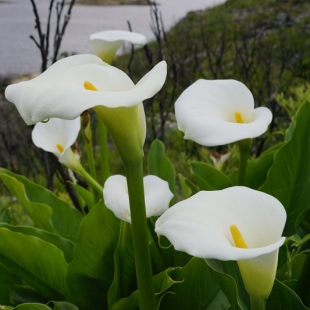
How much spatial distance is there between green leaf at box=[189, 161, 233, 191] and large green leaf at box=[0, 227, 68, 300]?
0.29m

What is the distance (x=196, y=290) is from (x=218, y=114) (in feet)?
0.82

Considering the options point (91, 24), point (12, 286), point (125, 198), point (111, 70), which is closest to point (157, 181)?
point (125, 198)

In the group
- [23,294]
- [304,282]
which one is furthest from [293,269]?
[23,294]

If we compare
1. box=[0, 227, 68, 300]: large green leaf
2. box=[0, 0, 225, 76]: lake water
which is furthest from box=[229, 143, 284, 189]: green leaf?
box=[0, 0, 225, 76]: lake water

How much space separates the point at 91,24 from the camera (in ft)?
37.7

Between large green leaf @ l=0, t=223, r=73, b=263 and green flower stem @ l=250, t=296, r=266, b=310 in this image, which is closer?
green flower stem @ l=250, t=296, r=266, b=310

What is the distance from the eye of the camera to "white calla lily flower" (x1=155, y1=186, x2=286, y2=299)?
1.44ft

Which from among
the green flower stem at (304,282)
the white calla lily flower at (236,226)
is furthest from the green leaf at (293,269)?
the white calla lily flower at (236,226)

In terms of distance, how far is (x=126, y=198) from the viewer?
607 mm

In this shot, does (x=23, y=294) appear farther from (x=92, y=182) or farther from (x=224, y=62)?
(x=224, y=62)

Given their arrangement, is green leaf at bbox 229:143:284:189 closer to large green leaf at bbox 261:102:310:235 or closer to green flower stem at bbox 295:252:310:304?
large green leaf at bbox 261:102:310:235

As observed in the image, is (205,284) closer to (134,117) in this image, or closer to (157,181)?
(157,181)

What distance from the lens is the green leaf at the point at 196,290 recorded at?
667 millimetres

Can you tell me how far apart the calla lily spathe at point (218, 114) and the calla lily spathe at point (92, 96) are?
0.09 metres
